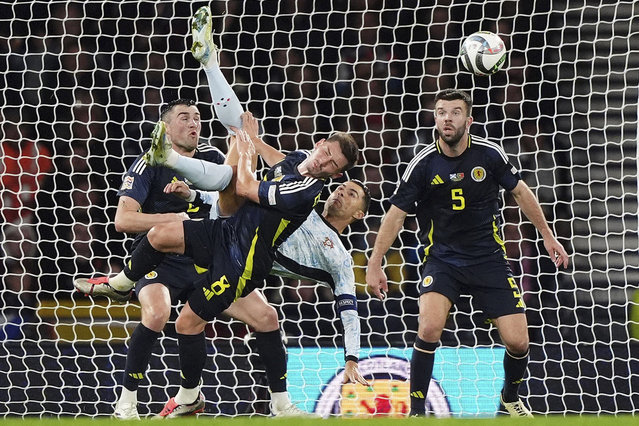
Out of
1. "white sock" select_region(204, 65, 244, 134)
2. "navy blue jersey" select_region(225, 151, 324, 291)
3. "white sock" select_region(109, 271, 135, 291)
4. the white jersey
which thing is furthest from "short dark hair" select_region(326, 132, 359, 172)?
"white sock" select_region(109, 271, 135, 291)

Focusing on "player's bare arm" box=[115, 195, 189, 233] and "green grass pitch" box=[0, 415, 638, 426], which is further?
"player's bare arm" box=[115, 195, 189, 233]

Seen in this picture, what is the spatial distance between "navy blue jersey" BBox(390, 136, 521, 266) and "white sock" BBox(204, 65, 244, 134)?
0.99 m

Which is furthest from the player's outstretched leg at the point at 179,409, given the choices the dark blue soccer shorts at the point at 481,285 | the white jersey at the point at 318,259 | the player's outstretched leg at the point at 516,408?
the player's outstretched leg at the point at 516,408

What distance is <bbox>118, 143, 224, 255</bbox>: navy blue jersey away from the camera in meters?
5.79

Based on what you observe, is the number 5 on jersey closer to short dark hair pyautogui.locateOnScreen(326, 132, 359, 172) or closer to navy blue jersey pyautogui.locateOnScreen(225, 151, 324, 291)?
short dark hair pyautogui.locateOnScreen(326, 132, 359, 172)

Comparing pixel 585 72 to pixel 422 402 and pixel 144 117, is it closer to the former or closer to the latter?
pixel 144 117

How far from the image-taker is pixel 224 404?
6809 millimetres

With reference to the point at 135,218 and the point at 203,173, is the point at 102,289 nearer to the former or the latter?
the point at 135,218

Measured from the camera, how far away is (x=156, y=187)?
5914 millimetres

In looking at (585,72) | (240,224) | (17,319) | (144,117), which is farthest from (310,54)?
(240,224)

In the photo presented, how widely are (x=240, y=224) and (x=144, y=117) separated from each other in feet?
12.1

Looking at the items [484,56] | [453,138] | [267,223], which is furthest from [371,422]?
[484,56]

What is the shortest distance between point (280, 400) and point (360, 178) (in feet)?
9.95

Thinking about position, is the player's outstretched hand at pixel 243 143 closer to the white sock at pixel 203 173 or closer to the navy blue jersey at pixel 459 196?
the white sock at pixel 203 173
